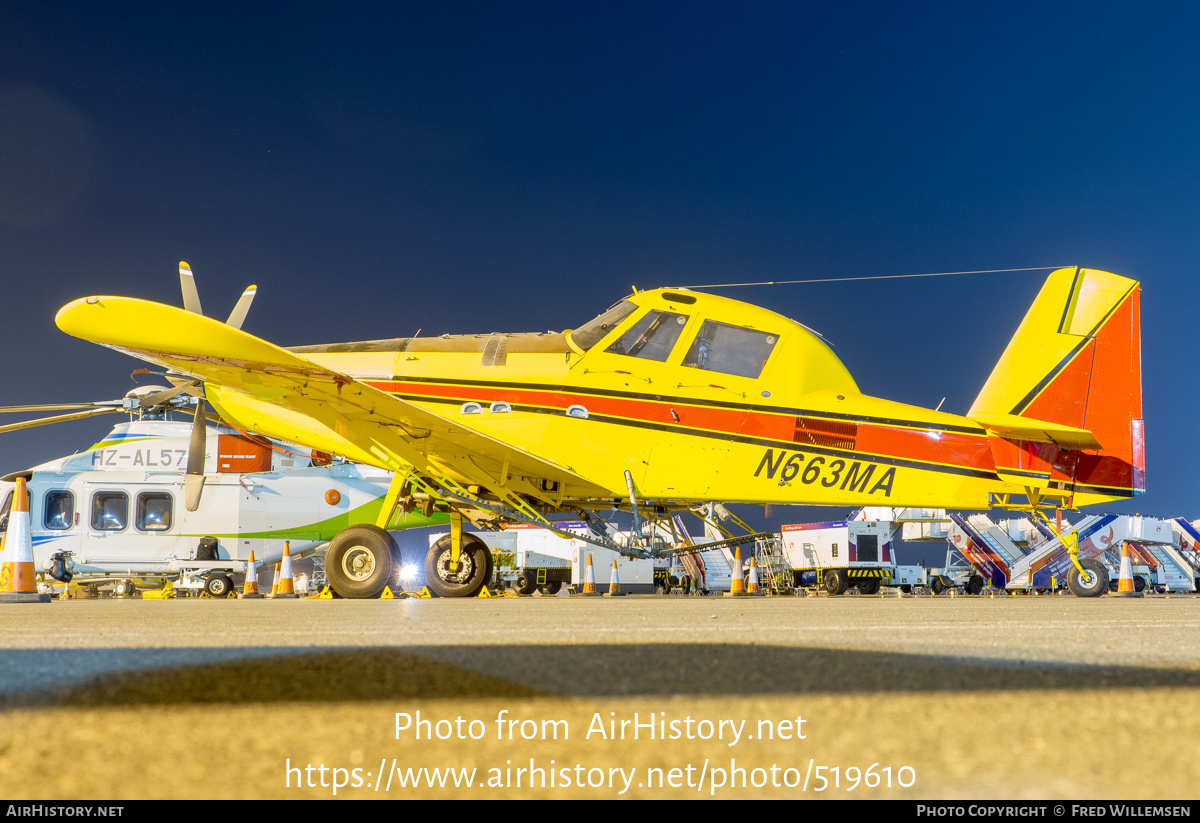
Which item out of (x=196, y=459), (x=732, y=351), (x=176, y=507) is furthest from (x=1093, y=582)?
(x=176, y=507)

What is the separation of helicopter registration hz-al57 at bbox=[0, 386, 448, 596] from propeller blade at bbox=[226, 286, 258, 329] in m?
7.82

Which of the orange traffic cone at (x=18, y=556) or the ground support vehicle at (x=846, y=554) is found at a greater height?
the orange traffic cone at (x=18, y=556)

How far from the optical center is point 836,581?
26703mm

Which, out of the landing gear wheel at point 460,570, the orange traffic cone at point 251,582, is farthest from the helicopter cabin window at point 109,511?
the landing gear wheel at point 460,570

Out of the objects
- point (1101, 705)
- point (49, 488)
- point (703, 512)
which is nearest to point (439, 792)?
point (1101, 705)

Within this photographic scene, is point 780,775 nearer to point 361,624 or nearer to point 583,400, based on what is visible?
point 361,624

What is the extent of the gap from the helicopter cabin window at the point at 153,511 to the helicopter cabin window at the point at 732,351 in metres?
12.1

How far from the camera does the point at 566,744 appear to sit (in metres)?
1.15

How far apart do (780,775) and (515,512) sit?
25.1 feet

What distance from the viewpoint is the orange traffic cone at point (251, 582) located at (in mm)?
15102

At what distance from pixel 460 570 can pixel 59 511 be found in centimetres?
1060

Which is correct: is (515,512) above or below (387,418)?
below

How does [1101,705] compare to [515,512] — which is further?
[515,512]

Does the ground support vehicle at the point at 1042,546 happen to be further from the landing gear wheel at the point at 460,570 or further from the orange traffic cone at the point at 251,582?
the orange traffic cone at the point at 251,582
